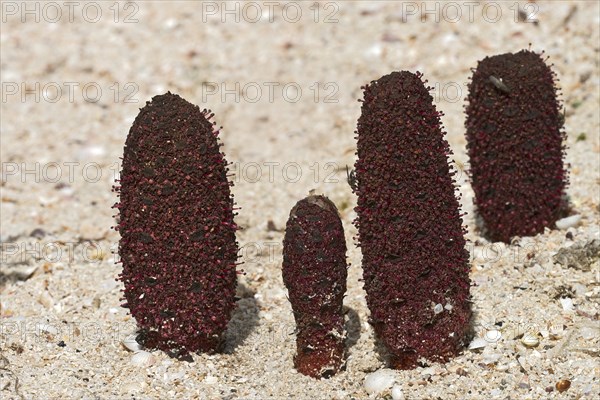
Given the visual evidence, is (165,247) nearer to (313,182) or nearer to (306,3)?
(313,182)

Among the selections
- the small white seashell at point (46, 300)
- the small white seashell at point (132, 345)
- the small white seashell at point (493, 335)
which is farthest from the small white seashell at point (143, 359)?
the small white seashell at point (493, 335)

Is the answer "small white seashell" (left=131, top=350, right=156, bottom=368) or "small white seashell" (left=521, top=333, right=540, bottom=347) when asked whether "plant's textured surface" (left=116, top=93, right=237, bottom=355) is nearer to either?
"small white seashell" (left=131, top=350, right=156, bottom=368)

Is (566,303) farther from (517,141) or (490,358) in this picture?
(517,141)

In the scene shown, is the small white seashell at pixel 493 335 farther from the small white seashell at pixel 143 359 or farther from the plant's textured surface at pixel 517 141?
the small white seashell at pixel 143 359

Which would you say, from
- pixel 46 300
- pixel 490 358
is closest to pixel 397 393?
pixel 490 358

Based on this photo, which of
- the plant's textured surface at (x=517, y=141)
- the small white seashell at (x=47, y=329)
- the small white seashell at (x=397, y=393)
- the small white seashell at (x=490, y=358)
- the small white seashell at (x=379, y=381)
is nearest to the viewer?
the small white seashell at (x=397, y=393)

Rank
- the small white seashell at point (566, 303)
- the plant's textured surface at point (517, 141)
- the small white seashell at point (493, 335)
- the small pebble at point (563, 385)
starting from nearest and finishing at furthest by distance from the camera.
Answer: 1. the small pebble at point (563, 385)
2. the small white seashell at point (493, 335)
3. the small white seashell at point (566, 303)
4. the plant's textured surface at point (517, 141)

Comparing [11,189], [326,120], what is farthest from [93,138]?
[326,120]
